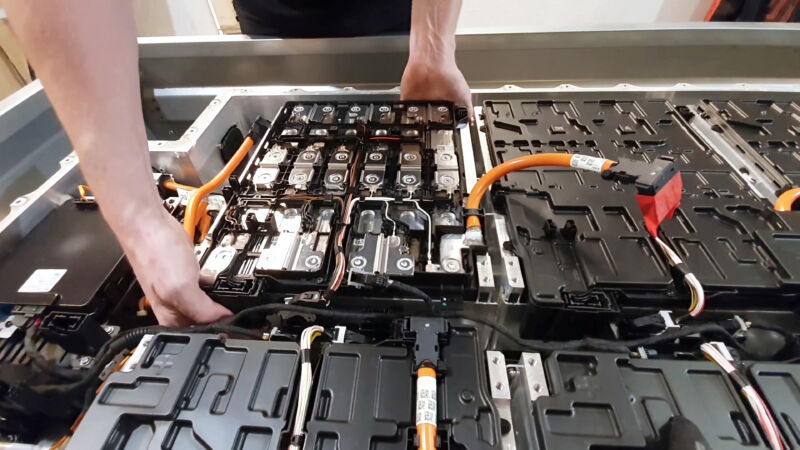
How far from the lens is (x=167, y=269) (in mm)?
1053

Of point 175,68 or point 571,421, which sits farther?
point 175,68

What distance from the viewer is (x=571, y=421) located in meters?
0.85

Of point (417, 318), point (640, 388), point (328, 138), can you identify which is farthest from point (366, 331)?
point (328, 138)

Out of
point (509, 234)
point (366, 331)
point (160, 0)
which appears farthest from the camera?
point (160, 0)

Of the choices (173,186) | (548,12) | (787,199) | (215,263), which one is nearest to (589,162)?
(787,199)

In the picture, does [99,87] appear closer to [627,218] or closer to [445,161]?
[445,161]

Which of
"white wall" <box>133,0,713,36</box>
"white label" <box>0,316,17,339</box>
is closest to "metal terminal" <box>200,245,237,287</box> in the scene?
"white label" <box>0,316,17,339</box>

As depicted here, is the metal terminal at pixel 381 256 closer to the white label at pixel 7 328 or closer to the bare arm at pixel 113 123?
the bare arm at pixel 113 123

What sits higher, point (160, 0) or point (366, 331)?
point (160, 0)

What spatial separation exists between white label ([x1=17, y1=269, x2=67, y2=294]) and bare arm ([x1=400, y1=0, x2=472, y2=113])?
62.8 inches

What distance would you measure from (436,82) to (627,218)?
1.05 meters

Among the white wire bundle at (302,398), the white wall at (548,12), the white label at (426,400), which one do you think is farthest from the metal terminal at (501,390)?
the white wall at (548,12)

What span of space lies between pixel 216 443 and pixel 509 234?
0.99 m

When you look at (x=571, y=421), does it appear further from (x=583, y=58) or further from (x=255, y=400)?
(x=583, y=58)
